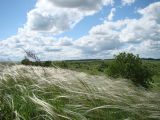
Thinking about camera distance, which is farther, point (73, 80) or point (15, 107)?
point (73, 80)

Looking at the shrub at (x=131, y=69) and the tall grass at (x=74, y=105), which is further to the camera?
the shrub at (x=131, y=69)

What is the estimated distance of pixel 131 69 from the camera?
14.0 m

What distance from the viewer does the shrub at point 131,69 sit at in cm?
1391

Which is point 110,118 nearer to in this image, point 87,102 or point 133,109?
point 133,109

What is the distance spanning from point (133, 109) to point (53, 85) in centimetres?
161

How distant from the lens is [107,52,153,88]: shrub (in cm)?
1391

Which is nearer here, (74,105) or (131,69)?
(74,105)

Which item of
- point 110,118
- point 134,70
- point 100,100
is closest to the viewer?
point 110,118

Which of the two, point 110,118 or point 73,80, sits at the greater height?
point 73,80

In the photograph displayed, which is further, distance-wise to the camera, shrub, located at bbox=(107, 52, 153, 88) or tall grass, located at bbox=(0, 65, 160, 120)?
shrub, located at bbox=(107, 52, 153, 88)

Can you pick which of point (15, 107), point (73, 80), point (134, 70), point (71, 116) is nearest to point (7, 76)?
point (73, 80)

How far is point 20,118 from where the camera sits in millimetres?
3982

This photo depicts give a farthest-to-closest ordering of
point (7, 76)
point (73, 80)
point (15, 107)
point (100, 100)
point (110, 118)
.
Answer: point (7, 76)
point (73, 80)
point (100, 100)
point (15, 107)
point (110, 118)

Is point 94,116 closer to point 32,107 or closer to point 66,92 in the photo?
point 32,107
